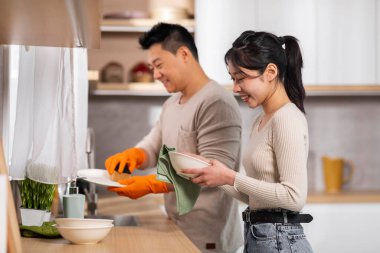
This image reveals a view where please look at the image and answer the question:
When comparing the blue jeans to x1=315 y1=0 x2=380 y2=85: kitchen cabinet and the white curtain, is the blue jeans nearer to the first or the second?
the white curtain

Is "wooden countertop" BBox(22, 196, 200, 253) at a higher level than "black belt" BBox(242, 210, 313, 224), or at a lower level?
lower

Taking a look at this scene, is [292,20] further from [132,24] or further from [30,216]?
[30,216]

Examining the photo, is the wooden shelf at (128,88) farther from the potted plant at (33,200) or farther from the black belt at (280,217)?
the black belt at (280,217)

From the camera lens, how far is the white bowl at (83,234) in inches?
77.8

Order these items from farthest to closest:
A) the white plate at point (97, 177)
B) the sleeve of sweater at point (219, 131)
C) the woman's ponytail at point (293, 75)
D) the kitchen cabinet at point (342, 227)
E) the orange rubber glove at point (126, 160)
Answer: the kitchen cabinet at point (342, 227), the orange rubber glove at point (126, 160), the sleeve of sweater at point (219, 131), the white plate at point (97, 177), the woman's ponytail at point (293, 75)

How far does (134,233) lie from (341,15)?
2503 mm

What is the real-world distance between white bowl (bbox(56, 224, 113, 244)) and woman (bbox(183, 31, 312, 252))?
315 millimetres

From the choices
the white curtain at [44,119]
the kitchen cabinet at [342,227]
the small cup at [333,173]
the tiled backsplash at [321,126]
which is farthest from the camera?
the tiled backsplash at [321,126]

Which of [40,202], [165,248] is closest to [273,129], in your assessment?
[165,248]

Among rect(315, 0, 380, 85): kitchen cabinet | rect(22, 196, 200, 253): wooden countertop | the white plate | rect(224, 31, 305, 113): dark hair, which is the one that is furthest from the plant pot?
rect(315, 0, 380, 85): kitchen cabinet

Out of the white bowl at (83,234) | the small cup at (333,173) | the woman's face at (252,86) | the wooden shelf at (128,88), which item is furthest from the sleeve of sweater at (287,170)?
the small cup at (333,173)

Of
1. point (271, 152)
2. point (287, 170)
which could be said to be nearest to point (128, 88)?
point (271, 152)

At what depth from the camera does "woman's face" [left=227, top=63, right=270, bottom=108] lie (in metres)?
2.12

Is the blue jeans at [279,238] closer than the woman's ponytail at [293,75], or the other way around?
the blue jeans at [279,238]
